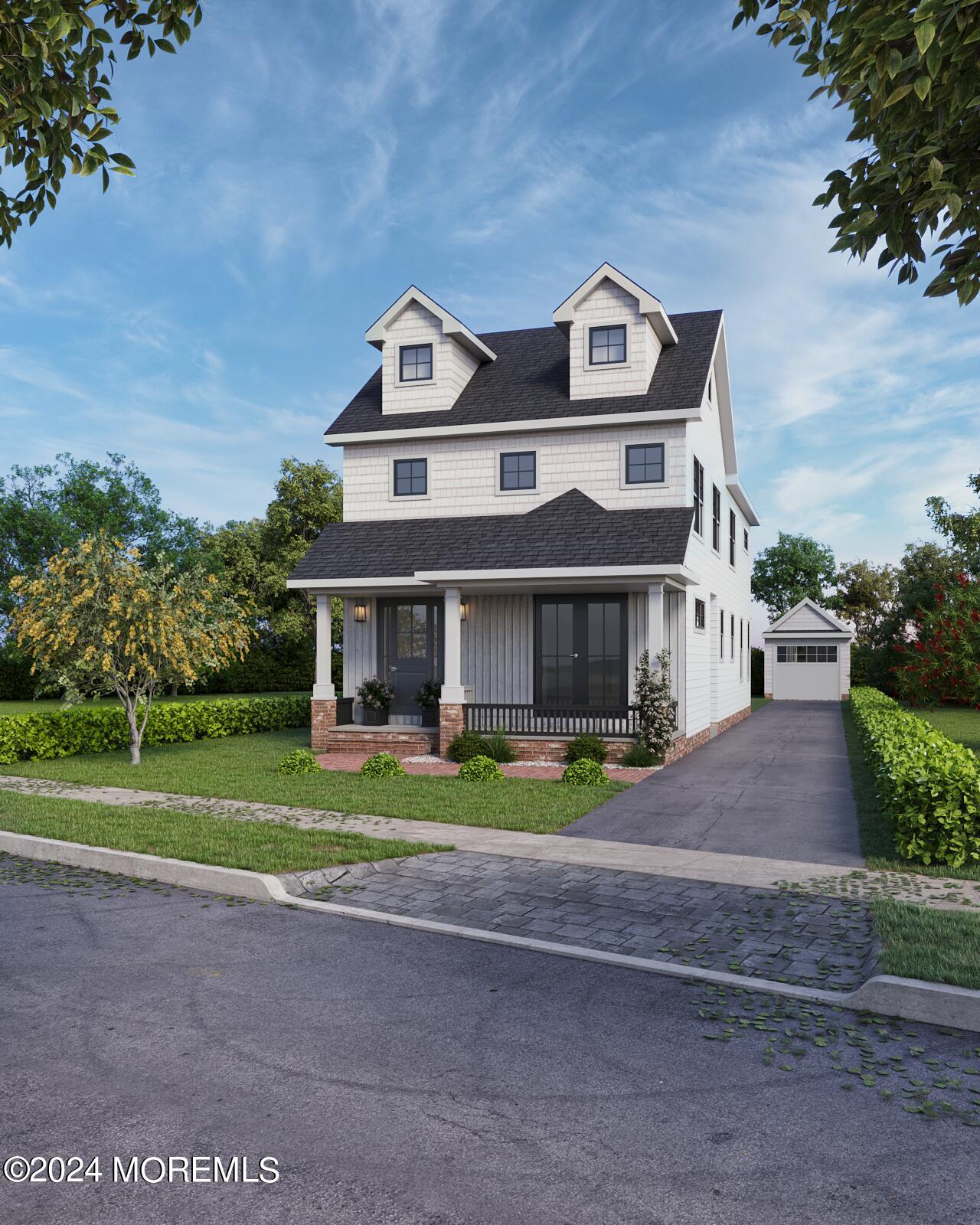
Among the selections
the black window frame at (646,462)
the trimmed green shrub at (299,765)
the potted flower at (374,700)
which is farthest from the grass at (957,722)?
the trimmed green shrub at (299,765)

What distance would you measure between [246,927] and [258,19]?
955cm

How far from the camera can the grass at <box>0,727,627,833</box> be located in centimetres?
1165

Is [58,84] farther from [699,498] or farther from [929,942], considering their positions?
[699,498]

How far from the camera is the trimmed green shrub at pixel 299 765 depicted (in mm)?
15688

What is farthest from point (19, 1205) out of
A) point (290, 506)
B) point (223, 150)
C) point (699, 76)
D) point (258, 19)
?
point (290, 506)

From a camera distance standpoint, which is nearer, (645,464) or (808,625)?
(645,464)

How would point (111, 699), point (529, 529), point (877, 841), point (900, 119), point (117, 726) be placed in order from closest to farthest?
point (900, 119) → point (877, 841) → point (529, 529) → point (117, 726) → point (111, 699)

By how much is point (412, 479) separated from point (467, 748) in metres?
7.68

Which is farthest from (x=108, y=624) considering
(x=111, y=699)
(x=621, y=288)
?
(x=111, y=699)

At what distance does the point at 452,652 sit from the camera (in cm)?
1789

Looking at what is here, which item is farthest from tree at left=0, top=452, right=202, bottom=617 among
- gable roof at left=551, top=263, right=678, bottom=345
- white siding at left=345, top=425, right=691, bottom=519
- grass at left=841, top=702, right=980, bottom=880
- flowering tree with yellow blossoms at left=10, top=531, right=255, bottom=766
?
grass at left=841, top=702, right=980, bottom=880

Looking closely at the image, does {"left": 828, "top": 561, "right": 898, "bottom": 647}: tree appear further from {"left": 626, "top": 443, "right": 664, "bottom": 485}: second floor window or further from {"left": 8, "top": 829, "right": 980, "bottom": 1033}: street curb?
{"left": 8, "top": 829, "right": 980, "bottom": 1033}: street curb

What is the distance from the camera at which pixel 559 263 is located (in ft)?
78.3

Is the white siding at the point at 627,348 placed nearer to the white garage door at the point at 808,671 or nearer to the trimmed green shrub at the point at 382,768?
the trimmed green shrub at the point at 382,768
